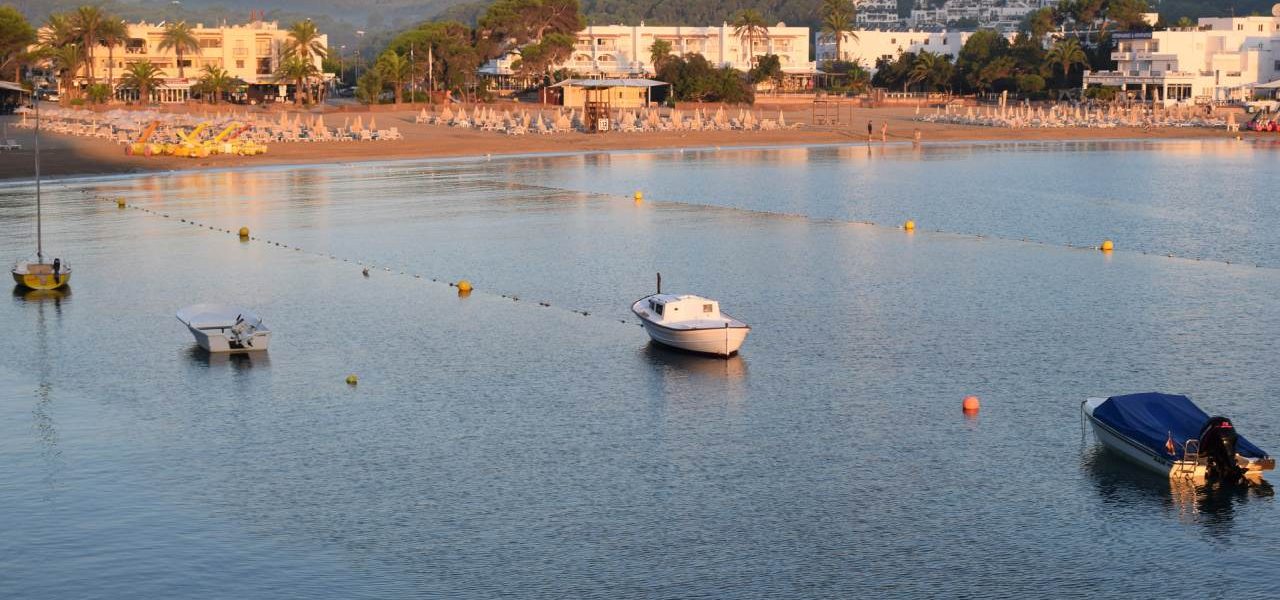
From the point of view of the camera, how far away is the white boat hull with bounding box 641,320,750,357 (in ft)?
123

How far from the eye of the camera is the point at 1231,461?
26922 mm

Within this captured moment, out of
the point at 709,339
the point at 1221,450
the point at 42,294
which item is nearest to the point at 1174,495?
the point at 1221,450

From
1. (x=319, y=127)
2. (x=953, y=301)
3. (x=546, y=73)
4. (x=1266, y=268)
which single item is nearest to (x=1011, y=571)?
(x=953, y=301)

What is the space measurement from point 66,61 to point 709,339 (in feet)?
467

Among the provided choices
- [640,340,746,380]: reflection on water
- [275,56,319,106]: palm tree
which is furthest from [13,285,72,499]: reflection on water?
[275,56,319,106]: palm tree

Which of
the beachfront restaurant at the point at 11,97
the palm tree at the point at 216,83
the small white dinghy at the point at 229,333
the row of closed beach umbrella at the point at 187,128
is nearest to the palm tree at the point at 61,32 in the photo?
the palm tree at the point at 216,83

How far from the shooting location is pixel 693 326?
3788cm

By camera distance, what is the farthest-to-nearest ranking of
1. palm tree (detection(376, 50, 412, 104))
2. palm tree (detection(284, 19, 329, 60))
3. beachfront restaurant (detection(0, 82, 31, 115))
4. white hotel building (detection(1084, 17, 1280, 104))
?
white hotel building (detection(1084, 17, 1280, 104)) → palm tree (detection(284, 19, 329, 60)) → palm tree (detection(376, 50, 412, 104)) → beachfront restaurant (detection(0, 82, 31, 115))

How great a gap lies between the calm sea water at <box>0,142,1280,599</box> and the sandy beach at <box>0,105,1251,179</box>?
2740cm

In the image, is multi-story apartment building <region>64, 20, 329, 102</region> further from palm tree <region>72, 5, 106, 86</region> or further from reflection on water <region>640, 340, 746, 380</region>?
reflection on water <region>640, 340, 746, 380</region>

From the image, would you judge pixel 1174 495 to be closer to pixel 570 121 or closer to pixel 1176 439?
pixel 1176 439

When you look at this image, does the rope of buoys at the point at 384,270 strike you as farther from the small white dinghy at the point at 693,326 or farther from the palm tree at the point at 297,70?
the palm tree at the point at 297,70

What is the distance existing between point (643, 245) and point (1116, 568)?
38145mm

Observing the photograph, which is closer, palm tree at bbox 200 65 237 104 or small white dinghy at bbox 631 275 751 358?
small white dinghy at bbox 631 275 751 358
